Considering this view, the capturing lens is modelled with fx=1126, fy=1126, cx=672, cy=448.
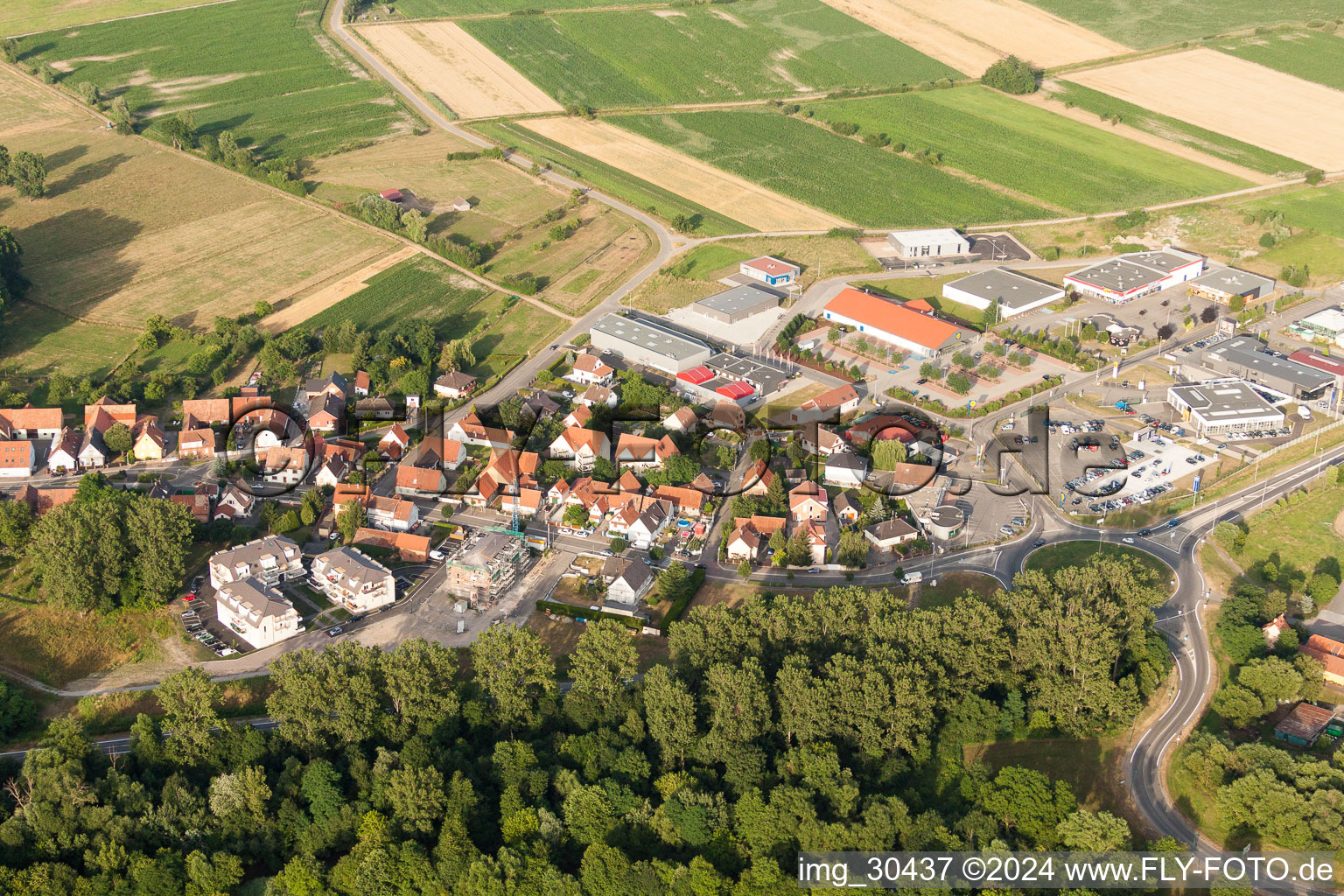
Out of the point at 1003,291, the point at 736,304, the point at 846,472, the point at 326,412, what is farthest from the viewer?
the point at 1003,291

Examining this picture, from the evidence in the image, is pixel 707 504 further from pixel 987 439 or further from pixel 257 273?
pixel 257 273

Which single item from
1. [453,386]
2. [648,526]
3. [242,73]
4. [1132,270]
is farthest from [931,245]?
[242,73]

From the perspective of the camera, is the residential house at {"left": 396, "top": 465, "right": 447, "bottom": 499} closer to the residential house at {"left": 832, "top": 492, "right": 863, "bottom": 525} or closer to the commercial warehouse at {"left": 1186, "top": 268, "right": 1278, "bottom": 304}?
the residential house at {"left": 832, "top": 492, "right": 863, "bottom": 525}

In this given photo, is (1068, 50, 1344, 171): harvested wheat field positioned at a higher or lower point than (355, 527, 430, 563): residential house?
higher

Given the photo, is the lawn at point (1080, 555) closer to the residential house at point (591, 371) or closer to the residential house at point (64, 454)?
the residential house at point (591, 371)

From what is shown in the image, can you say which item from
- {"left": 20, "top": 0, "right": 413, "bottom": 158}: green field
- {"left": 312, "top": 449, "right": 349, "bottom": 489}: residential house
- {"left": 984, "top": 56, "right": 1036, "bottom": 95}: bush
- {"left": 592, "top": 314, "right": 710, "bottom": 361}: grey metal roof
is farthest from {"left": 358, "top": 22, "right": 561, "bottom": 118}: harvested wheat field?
{"left": 312, "top": 449, "right": 349, "bottom": 489}: residential house

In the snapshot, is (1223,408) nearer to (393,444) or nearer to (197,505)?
(393,444)
